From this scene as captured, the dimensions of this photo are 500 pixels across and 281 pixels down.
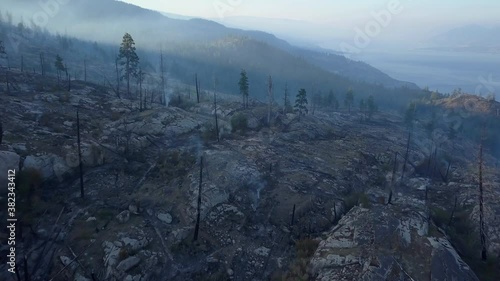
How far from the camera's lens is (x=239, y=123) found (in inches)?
2489

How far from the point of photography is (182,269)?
29047 mm

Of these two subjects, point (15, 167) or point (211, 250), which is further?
point (15, 167)

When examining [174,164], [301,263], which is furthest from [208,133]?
[301,263]

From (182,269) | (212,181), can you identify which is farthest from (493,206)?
(182,269)

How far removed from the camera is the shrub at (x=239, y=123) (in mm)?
62656

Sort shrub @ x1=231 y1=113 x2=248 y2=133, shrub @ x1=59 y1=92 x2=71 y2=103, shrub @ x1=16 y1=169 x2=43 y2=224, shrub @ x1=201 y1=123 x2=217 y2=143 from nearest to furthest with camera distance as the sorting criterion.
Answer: shrub @ x1=16 y1=169 x2=43 y2=224, shrub @ x1=201 y1=123 x2=217 y2=143, shrub @ x1=59 y1=92 x2=71 y2=103, shrub @ x1=231 y1=113 x2=248 y2=133

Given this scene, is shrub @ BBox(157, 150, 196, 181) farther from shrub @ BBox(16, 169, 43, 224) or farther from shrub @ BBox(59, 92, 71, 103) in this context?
shrub @ BBox(59, 92, 71, 103)

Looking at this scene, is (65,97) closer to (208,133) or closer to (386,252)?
(208,133)

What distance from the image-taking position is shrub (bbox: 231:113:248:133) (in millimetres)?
62656

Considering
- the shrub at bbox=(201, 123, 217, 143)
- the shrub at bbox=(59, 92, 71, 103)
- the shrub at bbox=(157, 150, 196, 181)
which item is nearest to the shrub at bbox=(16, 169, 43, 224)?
the shrub at bbox=(157, 150, 196, 181)

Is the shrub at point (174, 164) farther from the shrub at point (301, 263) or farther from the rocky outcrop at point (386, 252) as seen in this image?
the rocky outcrop at point (386, 252)

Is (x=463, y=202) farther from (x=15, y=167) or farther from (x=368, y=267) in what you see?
(x=15, y=167)

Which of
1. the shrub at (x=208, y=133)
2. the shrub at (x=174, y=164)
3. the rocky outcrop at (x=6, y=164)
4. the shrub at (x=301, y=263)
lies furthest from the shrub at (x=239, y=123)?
the rocky outcrop at (x=6, y=164)

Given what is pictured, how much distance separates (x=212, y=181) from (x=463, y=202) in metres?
35.0
